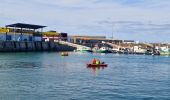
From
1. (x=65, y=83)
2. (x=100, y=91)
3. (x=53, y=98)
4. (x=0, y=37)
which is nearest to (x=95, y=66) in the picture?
(x=65, y=83)

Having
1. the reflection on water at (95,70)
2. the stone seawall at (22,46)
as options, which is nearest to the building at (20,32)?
the stone seawall at (22,46)

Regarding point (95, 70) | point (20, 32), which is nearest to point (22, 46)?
point (20, 32)

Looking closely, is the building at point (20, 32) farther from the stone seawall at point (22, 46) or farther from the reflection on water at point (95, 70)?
the reflection on water at point (95, 70)

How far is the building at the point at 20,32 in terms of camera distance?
17082 centimetres

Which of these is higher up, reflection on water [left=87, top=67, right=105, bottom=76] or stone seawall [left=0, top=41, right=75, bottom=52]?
stone seawall [left=0, top=41, right=75, bottom=52]

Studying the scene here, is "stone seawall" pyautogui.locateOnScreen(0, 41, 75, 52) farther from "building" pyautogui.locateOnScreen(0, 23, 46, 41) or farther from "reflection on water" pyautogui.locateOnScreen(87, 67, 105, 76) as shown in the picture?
"reflection on water" pyautogui.locateOnScreen(87, 67, 105, 76)

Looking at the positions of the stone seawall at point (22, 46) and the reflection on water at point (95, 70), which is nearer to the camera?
the reflection on water at point (95, 70)

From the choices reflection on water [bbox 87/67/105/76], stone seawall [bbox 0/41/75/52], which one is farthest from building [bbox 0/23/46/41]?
reflection on water [bbox 87/67/105/76]

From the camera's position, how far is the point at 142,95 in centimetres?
3934

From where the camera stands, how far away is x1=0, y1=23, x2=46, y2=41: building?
560ft

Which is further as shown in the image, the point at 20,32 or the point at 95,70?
the point at 20,32

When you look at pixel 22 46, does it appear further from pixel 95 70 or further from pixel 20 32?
pixel 95 70

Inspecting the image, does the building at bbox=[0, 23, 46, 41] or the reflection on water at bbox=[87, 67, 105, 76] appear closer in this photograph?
the reflection on water at bbox=[87, 67, 105, 76]

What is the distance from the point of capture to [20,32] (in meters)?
185
